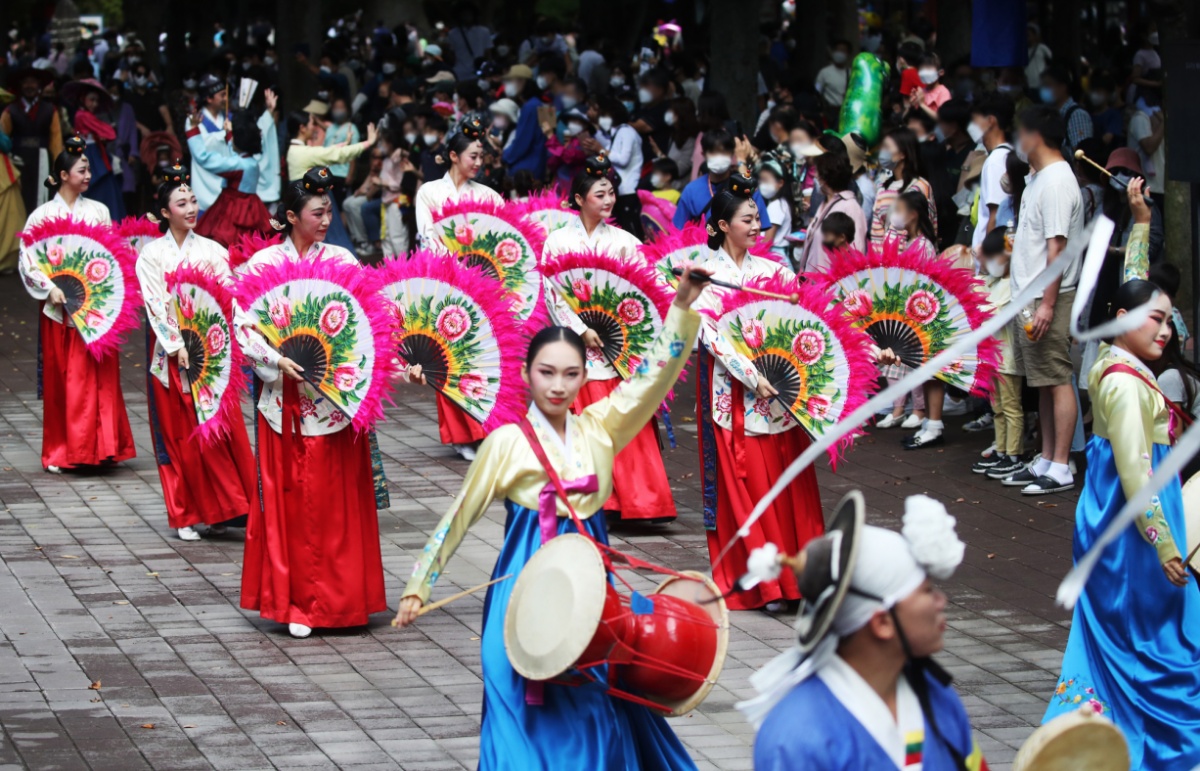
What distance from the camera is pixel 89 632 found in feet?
24.5

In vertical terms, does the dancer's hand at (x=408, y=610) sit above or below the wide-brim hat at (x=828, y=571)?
below

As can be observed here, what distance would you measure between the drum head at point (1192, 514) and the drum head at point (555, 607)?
2.33 meters

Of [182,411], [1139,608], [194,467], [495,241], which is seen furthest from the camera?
[495,241]

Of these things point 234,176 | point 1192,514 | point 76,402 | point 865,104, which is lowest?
point 76,402

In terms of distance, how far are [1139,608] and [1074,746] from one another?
2.51 meters

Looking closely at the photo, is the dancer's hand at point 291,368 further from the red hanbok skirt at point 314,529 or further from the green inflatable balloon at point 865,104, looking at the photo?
the green inflatable balloon at point 865,104

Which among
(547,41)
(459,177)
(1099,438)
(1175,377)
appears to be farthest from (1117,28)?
(1099,438)

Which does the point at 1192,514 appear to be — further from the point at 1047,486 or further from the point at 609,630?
the point at 1047,486

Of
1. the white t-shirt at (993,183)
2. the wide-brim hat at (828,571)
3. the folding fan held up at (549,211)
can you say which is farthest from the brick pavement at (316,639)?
the wide-brim hat at (828,571)

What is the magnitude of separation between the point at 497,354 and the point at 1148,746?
10.2 feet

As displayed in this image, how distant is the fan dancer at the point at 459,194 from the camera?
10836 millimetres

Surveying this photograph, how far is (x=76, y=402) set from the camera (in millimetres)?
10727

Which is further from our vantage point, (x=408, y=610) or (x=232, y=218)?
(x=232, y=218)

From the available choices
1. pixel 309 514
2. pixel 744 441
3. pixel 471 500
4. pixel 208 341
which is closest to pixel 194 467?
pixel 208 341
